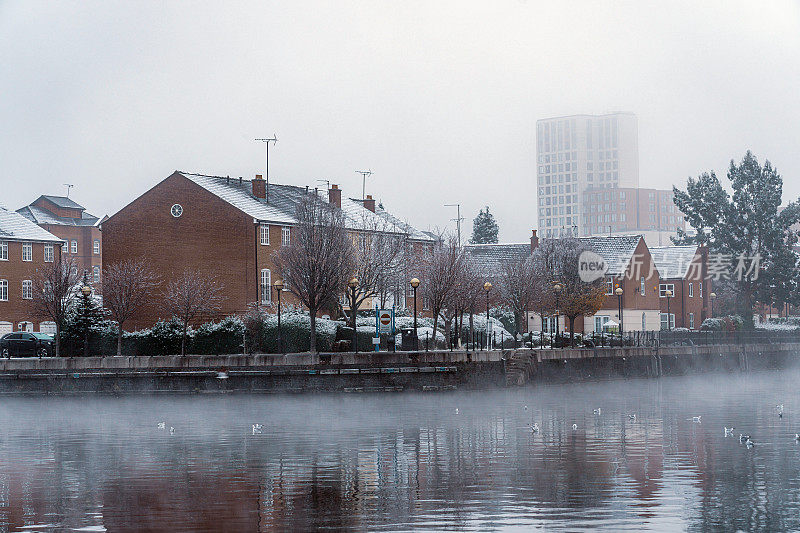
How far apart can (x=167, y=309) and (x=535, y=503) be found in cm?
5331

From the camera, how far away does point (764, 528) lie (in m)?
16.4

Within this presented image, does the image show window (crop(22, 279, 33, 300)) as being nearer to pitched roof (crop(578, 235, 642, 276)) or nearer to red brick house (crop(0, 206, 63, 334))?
red brick house (crop(0, 206, 63, 334))

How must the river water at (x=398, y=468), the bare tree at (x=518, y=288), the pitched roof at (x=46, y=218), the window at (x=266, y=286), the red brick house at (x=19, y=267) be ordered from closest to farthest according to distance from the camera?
the river water at (x=398, y=468) → the window at (x=266, y=286) → the bare tree at (x=518, y=288) → the red brick house at (x=19, y=267) → the pitched roof at (x=46, y=218)

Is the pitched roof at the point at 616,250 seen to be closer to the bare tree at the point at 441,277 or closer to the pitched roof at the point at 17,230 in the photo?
the bare tree at the point at 441,277

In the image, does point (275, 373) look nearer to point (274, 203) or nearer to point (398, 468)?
point (274, 203)

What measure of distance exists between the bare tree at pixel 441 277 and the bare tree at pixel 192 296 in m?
13.0

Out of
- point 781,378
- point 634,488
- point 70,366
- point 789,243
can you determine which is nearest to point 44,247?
point 70,366

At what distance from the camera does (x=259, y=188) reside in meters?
77.2

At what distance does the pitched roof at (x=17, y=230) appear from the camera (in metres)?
84.8

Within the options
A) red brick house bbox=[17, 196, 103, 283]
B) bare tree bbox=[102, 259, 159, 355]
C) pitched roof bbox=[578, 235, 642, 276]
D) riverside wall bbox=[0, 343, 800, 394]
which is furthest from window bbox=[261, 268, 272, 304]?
red brick house bbox=[17, 196, 103, 283]

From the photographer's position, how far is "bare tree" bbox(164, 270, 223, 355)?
6525 centimetres

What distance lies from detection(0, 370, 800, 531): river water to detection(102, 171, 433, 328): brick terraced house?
1042 inches

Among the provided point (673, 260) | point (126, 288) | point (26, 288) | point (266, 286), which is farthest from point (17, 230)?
point (673, 260)

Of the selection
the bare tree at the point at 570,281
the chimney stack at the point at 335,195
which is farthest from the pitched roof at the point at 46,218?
the bare tree at the point at 570,281
